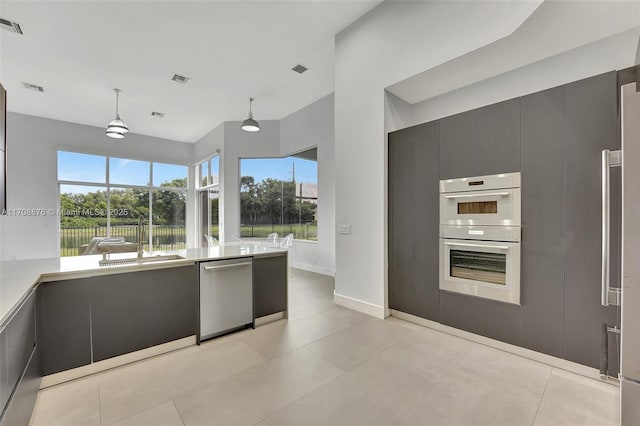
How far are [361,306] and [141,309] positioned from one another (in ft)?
7.76

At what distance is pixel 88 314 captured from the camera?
203 cm

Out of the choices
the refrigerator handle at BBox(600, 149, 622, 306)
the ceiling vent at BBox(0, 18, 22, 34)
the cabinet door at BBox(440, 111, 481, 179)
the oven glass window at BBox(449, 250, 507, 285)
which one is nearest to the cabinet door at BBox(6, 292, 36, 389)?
the refrigerator handle at BBox(600, 149, 622, 306)

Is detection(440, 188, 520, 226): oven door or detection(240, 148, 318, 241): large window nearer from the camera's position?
detection(440, 188, 520, 226): oven door

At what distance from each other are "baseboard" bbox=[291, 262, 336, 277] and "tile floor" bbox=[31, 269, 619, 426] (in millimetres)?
2913

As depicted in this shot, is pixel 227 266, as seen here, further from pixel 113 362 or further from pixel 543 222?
pixel 543 222

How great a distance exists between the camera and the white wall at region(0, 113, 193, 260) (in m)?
6.16

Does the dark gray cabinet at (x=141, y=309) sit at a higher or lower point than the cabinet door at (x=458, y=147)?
lower

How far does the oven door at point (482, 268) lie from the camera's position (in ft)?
7.95

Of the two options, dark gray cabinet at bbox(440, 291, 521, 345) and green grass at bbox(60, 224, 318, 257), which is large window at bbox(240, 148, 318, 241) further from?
dark gray cabinet at bbox(440, 291, 521, 345)

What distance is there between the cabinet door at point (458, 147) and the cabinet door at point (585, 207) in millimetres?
692

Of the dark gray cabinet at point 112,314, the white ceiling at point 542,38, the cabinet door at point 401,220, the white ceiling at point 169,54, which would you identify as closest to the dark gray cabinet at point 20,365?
the dark gray cabinet at point 112,314

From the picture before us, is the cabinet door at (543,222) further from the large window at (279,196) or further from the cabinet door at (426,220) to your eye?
the large window at (279,196)

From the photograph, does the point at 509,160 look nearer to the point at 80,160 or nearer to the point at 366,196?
the point at 366,196

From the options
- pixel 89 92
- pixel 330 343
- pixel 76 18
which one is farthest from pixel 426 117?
pixel 89 92
